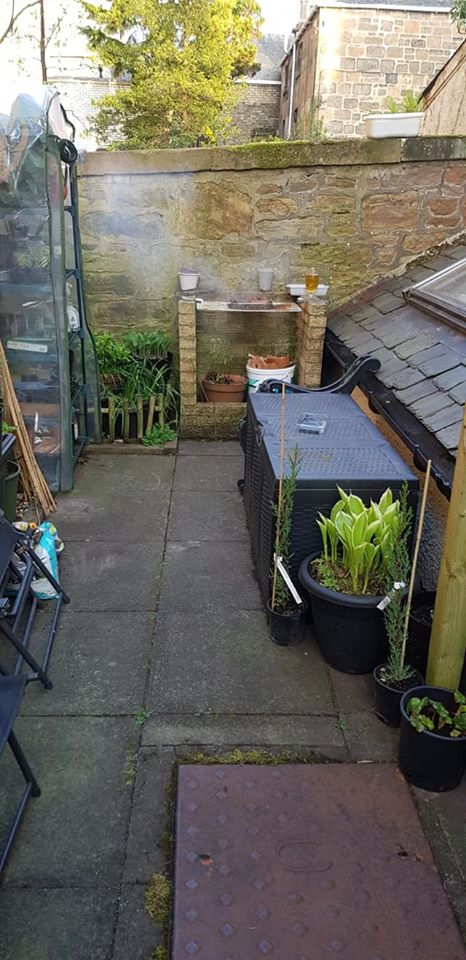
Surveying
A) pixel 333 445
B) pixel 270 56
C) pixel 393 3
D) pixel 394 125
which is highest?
pixel 393 3

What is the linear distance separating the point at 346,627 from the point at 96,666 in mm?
1266

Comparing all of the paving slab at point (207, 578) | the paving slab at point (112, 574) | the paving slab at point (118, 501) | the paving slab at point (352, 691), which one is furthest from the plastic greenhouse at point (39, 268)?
the paving slab at point (352, 691)

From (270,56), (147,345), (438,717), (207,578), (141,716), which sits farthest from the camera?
(270,56)

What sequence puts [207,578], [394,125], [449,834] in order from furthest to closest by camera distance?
[394,125] < [207,578] < [449,834]

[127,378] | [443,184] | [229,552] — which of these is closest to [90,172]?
[127,378]

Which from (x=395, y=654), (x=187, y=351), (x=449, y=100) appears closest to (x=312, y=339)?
(x=187, y=351)

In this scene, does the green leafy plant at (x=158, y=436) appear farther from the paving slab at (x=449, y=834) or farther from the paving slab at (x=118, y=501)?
the paving slab at (x=449, y=834)

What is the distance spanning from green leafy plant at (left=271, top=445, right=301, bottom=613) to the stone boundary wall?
3.61 metres

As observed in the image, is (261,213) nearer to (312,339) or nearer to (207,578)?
(312,339)

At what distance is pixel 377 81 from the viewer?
66.9 feet

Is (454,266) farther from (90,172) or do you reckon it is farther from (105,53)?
(105,53)

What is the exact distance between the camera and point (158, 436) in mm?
6113

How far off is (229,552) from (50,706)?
1.69 meters

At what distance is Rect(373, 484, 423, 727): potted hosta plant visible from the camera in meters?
2.71
